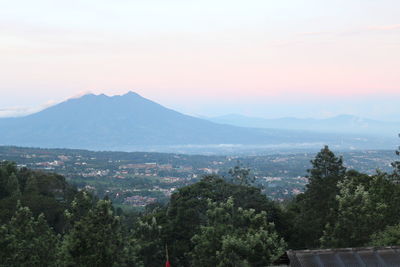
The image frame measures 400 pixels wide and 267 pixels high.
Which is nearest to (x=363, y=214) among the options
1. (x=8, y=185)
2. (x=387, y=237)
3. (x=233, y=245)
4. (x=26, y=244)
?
(x=387, y=237)

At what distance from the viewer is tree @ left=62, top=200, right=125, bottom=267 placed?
2381 cm

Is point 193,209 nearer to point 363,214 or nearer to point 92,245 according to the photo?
point 363,214

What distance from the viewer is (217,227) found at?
99.2ft

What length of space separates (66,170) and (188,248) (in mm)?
124572

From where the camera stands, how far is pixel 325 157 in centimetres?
3694

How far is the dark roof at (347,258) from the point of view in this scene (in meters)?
17.8

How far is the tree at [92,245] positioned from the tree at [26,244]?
1.57 meters

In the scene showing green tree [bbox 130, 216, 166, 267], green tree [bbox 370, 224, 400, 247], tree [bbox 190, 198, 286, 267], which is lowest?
green tree [bbox 130, 216, 166, 267]

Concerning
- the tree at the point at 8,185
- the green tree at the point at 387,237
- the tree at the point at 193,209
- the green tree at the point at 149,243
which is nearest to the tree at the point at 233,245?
the green tree at the point at 387,237

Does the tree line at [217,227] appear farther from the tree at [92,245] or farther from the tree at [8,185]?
the tree at [8,185]

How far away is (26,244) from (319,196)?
21.5 meters

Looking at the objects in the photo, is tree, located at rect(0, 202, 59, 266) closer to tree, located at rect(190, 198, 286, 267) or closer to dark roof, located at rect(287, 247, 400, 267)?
tree, located at rect(190, 198, 286, 267)

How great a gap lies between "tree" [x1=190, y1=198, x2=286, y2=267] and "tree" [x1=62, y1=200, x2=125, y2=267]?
5.78 metres

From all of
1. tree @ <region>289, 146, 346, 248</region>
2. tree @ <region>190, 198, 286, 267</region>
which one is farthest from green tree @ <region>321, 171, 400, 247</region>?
tree @ <region>289, 146, 346, 248</region>
